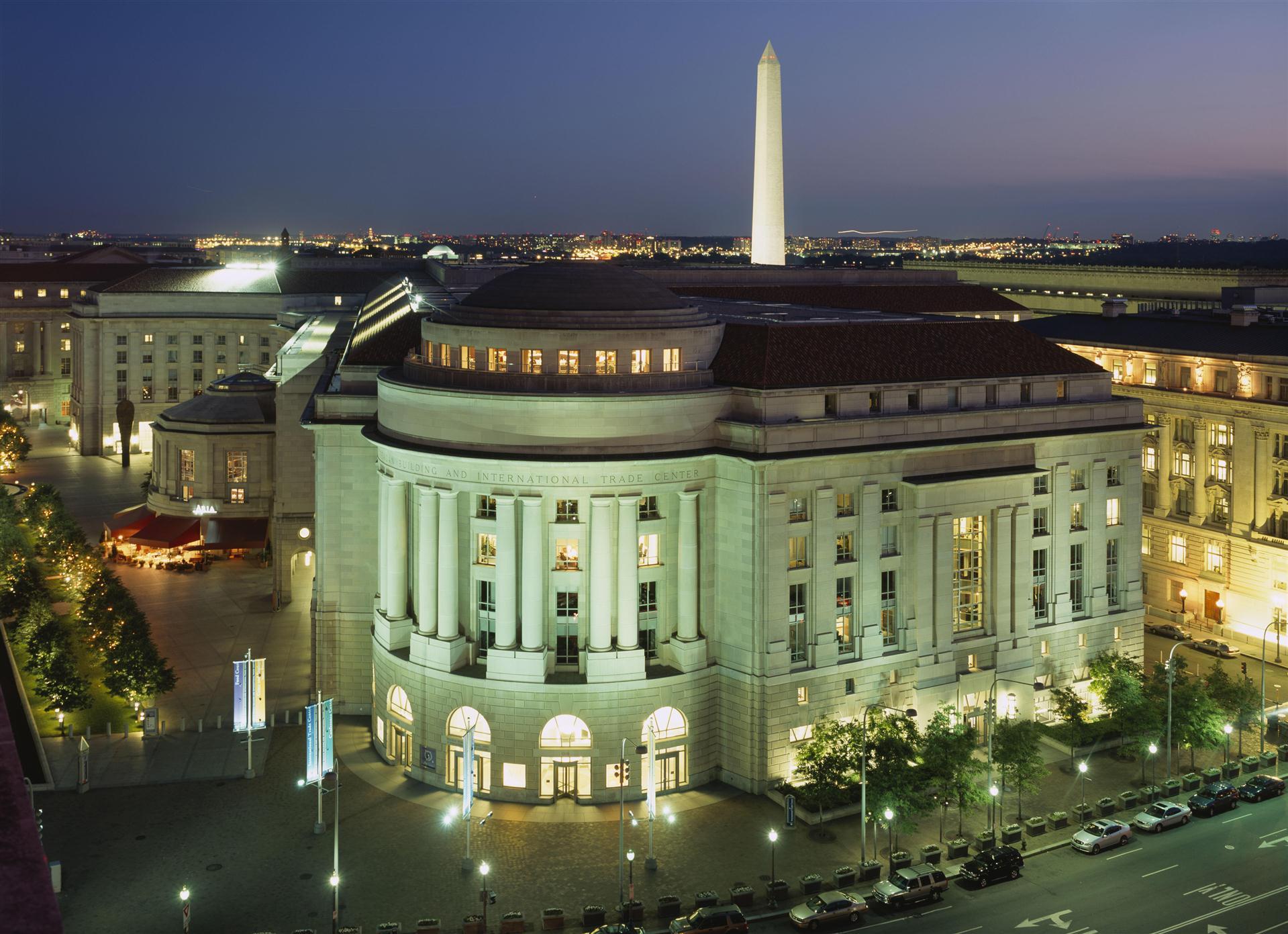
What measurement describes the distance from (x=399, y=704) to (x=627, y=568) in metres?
15.3

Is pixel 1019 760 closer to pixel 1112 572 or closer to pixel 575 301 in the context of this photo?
pixel 1112 572

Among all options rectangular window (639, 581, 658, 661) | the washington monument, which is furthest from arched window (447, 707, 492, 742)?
the washington monument

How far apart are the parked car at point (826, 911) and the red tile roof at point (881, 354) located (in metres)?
26.6

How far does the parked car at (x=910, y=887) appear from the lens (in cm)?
5569

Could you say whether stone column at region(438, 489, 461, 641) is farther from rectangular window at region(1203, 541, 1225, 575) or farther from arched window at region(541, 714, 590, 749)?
rectangular window at region(1203, 541, 1225, 575)

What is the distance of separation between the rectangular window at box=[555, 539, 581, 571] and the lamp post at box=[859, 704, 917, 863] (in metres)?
16.9

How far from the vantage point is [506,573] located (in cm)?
6750

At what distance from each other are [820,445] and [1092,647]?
24.3 m

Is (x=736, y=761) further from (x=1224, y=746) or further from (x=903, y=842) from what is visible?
(x=1224, y=746)

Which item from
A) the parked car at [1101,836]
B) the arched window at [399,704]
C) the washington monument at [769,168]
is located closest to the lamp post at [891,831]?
the parked car at [1101,836]

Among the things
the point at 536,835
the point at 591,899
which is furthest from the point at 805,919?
the point at 536,835

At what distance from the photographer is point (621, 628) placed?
222ft

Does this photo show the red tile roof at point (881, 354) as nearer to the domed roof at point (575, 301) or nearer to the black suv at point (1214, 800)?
the domed roof at point (575, 301)

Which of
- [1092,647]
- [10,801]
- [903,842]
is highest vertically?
[10,801]
